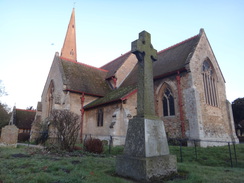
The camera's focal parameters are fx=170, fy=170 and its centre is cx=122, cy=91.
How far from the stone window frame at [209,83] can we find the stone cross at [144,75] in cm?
1078

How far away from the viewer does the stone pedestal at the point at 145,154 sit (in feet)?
12.7

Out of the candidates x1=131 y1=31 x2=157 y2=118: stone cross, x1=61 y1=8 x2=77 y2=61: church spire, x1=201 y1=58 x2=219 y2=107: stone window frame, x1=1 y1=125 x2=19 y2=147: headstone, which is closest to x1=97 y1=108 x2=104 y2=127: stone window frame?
x1=1 y1=125 x2=19 y2=147: headstone

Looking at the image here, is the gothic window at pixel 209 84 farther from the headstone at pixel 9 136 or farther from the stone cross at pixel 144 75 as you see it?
the headstone at pixel 9 136

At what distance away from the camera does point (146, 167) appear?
3.76 m

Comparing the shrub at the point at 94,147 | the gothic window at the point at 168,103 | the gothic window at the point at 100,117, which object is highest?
the gothic window at the point at 168,103

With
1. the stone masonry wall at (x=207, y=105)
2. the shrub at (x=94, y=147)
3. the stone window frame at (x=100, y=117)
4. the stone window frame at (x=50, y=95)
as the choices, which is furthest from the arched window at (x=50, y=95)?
the stone masonry wall at (x=207, y=105)

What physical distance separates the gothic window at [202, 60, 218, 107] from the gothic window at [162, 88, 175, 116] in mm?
2889

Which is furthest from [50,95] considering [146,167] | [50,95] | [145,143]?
[146,167]

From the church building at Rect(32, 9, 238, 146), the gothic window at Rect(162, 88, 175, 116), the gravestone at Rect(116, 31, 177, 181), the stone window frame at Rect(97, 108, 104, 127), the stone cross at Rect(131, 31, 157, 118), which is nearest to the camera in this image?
the gravestone at Rect(116, 31, 177, 181)

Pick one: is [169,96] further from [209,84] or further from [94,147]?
[94,147]

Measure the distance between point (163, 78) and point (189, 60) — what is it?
2.60m

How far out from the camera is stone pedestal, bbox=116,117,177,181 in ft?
12.7

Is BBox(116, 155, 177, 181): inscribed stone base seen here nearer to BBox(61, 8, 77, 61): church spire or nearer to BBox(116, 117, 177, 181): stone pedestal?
BBox(116, 117, 177, 181): stone pedestal

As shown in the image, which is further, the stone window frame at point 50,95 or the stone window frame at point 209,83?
the stone window frame at point 50,95
